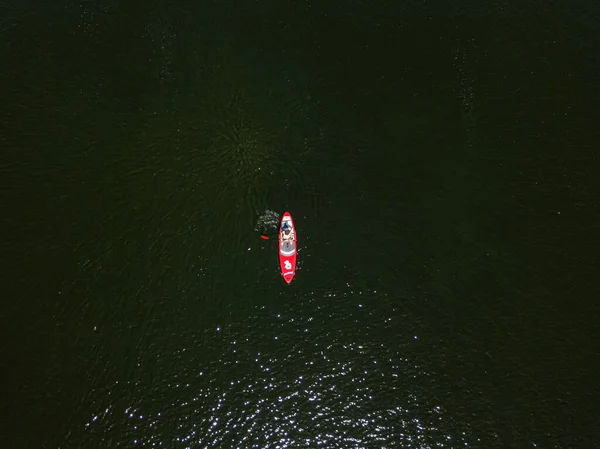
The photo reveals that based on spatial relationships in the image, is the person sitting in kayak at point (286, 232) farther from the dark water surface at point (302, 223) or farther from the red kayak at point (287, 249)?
the dark water surface at point (302, 223)

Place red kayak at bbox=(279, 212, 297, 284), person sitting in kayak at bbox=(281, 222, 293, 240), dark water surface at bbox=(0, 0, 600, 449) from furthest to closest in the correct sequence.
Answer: person sitting in kayak at bbox=(281, 222, 293, 240) < red kayak at bbox=(279, 212, 297, 284) < dark water surface at bbox=(0, 0, 600, 449)

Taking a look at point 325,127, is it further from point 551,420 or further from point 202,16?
point 551,420

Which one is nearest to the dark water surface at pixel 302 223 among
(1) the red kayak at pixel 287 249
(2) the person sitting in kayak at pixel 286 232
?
(1) the red kayak at pixel 287 249

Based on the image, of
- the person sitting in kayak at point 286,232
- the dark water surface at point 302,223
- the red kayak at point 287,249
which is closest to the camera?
the dark water surface at point 302,223

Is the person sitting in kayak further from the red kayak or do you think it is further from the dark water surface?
the dark water surface

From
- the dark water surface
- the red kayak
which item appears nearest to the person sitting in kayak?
the red kayak

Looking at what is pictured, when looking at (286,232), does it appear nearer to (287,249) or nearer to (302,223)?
(287,249)
